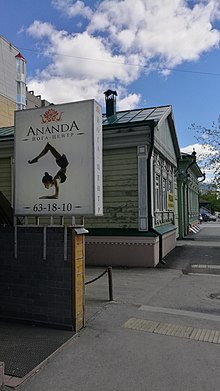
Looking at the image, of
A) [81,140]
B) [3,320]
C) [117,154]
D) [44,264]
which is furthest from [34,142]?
[117,154]

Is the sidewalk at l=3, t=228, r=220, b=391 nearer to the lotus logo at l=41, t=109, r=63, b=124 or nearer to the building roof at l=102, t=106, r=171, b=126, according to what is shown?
the lotus logo at l=41, t=109, r=63, b=124

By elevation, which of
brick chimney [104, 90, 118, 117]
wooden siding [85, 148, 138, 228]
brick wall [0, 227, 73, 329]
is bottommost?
brick wall [0, 227, 73, 329]

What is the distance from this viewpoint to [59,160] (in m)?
5.82

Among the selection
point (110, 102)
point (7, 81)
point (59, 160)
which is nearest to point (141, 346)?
point (59, 160)

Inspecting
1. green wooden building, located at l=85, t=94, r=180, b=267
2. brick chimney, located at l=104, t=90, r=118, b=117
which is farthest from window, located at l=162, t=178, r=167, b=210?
brick chimney, located at l=104, t=90, r=118, b=117

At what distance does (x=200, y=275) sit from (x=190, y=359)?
636 cm

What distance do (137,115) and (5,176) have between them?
5.83m

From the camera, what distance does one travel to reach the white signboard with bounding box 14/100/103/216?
5652 millimetres

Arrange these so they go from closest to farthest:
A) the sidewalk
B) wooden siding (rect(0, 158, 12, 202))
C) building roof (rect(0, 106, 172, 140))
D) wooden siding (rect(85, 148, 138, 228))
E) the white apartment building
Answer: the sidewalk → wooden siding (rect(85, 148, 138, 228)) → building roof (rect(0, 106, 172, 140)) → wooden siding (rect(0, 158, 12, 202)) → the white apartment building

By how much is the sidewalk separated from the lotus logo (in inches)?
133

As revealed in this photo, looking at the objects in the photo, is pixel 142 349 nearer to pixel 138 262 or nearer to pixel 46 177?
pixel 46 177

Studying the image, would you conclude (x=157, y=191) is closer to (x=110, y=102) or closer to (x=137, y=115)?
(x=137, y=115)

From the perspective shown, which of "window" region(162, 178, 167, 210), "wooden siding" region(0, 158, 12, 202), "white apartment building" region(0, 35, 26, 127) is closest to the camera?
"wooden siding" region(0, 158, 12, 202)

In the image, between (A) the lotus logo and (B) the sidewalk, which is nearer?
(B) the sidewalk
